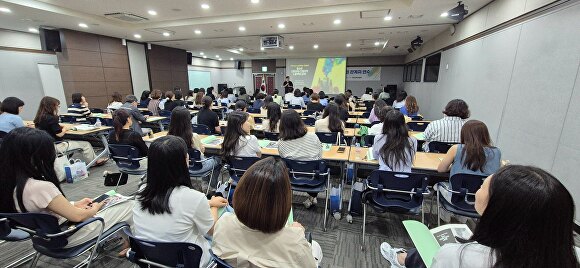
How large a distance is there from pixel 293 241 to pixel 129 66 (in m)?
11.3

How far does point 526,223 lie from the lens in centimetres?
77

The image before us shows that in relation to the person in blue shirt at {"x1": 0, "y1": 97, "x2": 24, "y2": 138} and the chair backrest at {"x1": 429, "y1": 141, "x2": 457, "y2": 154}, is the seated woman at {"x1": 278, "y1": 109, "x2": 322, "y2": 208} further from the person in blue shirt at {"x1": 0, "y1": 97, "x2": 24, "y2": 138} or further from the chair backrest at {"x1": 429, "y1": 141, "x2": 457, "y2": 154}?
the person in blue shirt at {"x1": 0, "y1": 97, "x2": 24, "y2": 138}

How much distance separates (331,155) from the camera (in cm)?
296

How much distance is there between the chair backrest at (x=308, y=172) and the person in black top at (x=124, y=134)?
1.87m

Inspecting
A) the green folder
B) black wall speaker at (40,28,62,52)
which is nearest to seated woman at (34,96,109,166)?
the green folder

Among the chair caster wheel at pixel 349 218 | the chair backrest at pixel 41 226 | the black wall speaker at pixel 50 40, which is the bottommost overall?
the chair caster wheel at pixel 349 218

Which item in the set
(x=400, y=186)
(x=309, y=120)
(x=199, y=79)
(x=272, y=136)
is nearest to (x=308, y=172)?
(x=400, y=186)

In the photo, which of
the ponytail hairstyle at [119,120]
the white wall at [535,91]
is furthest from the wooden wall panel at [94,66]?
the white wall at [535,91]

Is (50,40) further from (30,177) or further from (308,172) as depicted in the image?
(308,172)

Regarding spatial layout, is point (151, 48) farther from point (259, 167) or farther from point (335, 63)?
point (259, 167)

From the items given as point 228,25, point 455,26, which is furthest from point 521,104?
point 228,25

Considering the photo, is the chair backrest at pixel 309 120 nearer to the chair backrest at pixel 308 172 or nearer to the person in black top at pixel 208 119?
the person in black top at pixel 208 119

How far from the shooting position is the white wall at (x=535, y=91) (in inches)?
110

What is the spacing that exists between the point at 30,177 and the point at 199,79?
16.9 meters
